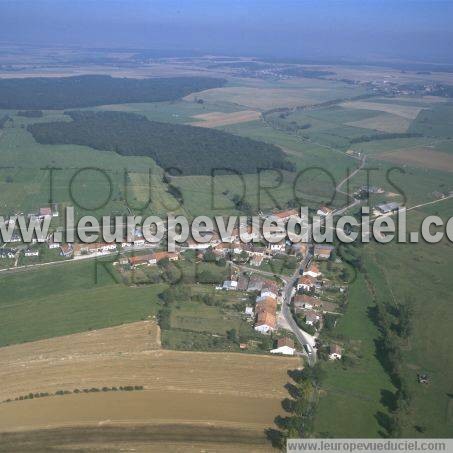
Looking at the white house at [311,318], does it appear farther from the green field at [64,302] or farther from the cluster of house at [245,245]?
the green field at [64,302]

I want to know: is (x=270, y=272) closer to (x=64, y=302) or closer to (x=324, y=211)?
(x=324, y=211)

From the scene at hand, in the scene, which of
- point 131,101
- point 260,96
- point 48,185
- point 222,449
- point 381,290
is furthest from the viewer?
point 260,96

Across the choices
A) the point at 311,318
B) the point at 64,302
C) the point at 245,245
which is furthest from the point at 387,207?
the point at 64,302

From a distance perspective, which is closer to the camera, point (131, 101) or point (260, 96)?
point (131, 101)

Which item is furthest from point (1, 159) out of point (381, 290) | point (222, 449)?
point (222, 449)

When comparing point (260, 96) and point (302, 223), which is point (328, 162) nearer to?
point (302, 223)

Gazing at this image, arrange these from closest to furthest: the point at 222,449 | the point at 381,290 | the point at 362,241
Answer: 1. the point at 222,449
2. the point at 381,290
3. the point at 362,241
